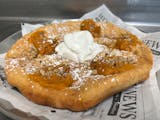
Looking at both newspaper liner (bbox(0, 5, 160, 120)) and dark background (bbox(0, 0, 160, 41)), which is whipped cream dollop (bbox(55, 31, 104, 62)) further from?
dark background (bbox(0, 0, 160, 41))

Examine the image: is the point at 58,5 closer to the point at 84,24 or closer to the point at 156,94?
the point at 84,24

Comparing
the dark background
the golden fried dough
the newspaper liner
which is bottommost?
the newspaper liner

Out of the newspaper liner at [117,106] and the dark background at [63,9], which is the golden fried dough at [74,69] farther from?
the dark background at [63,9]

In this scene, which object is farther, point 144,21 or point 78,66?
point 144,21

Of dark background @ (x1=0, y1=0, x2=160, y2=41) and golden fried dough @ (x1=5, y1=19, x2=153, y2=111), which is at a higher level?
dark background @ (x1=0, y1=0, x2=160, y2=41)

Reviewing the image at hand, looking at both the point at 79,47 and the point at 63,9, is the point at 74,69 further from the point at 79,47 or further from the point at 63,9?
the point at 63,9

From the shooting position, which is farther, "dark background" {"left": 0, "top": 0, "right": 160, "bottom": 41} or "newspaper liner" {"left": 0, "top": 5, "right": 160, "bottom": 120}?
"dark background" {"left": 0, "top": 0, "right": 160, "bottom": 41}

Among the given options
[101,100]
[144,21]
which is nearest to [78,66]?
[101,100]

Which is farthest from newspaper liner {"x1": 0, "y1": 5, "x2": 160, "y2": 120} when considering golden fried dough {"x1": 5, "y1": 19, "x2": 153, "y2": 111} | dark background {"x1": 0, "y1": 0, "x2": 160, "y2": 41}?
dark background {"x1": 0, "y1": 0, "x2": 160, "y2": 41}

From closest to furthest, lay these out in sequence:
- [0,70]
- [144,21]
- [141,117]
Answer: [141,117] < [0,70] < [144,21]
